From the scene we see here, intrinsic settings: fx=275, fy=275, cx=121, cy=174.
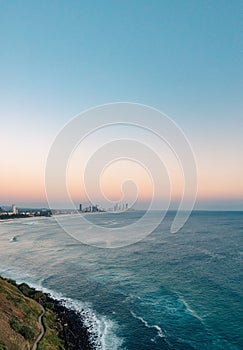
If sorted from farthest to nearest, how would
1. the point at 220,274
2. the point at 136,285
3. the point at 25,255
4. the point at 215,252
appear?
the point at 25,255
the point at 215,252
the point at 220,274
the point at 136,285

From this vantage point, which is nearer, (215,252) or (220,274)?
(220,274)

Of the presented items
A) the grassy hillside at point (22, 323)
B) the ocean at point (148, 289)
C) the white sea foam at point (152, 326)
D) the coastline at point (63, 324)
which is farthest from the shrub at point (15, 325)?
the white sea foam at point (152, 326)

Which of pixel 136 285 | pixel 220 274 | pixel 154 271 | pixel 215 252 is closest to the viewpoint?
pixel 136 285

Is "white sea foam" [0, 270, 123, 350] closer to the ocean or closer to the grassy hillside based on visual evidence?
the ocean

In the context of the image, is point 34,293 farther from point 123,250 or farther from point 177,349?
point 123,250

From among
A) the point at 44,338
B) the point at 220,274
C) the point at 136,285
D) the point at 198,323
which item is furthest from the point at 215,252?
the point at 44,338

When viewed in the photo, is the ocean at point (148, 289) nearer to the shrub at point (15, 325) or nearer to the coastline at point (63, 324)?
the coastline at point (63, 324)

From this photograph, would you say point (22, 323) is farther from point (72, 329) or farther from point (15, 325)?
point (72, 329)

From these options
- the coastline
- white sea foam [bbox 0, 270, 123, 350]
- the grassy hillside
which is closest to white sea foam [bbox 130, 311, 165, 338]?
white sea foam [bbox 0, 270, 123, 350]
